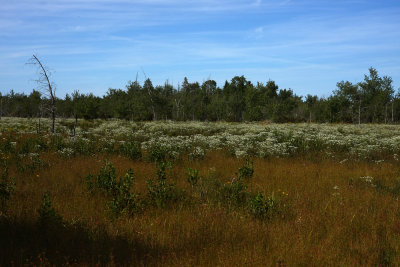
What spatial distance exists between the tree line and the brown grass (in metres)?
32.7

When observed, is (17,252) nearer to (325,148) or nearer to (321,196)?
(321,196)

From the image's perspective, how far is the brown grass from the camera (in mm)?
3863

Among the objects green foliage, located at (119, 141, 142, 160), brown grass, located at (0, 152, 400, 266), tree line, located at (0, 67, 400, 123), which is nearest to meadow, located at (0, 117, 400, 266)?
brown grass, located at (0, 152, 400, 266)

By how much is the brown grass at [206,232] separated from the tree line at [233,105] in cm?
3270

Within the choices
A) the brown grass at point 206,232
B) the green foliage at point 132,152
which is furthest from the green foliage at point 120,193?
the green foliage at point 132,152

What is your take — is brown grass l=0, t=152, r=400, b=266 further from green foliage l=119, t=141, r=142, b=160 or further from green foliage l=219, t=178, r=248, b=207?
green foliage l=119, t=141, r=142, b=160

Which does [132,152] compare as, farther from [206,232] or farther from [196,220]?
[206,232]

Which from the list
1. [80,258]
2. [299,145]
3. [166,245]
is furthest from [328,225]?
[299,145]

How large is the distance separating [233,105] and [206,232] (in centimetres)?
5608

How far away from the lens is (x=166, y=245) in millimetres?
4285

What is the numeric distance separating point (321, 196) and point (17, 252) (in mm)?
6387

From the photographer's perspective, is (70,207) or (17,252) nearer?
(17,252)

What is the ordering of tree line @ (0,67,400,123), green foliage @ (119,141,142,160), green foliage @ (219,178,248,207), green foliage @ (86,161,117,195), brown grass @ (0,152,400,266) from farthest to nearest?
tree line @ (0,67,400,123) < green foliage @ (119,141,142,160) < green foliage @ (86,161,117,195) < green foliage @ (219,178,248,207) < brown grass @ (0,152,400,266)

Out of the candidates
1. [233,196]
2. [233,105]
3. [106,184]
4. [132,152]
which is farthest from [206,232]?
[233,105]
